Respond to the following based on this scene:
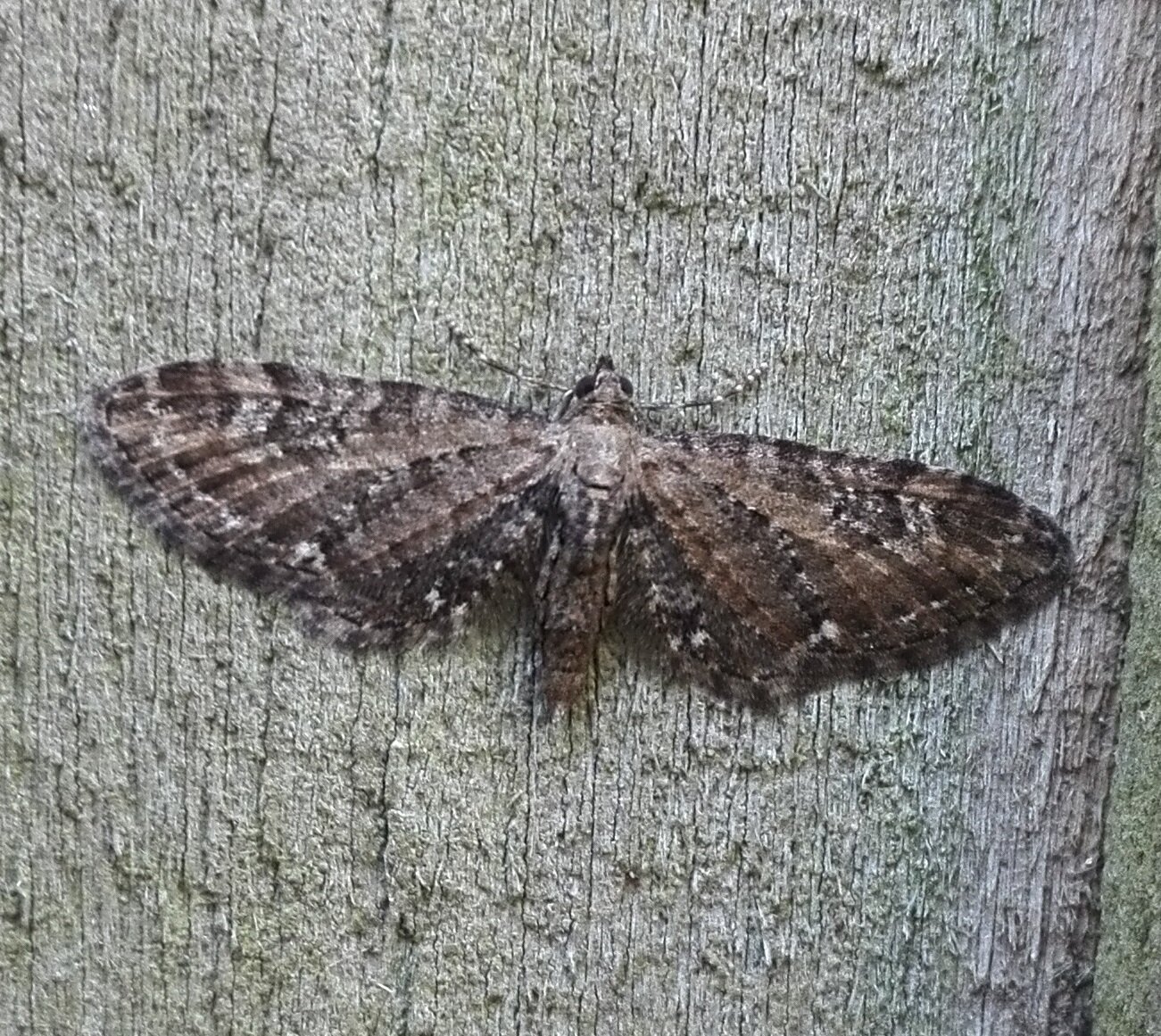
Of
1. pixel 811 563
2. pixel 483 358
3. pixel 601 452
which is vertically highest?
pixel 483 358

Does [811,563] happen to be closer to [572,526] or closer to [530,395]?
[572,526]

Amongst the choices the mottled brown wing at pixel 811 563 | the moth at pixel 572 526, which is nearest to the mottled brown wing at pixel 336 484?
the moth at pixel 572 526

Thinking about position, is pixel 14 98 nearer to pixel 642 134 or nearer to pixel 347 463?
pixel 347 463

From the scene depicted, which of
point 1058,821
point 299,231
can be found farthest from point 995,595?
point 299,231

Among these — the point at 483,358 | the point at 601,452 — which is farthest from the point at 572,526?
the point at 483,358

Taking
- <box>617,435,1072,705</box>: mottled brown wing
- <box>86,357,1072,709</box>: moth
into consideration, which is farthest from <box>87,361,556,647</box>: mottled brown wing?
<box>617,435,1072,705</box>: mottled brown wing

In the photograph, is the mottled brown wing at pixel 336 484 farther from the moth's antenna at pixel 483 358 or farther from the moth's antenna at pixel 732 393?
the moth's antenna at pixel 732 393
